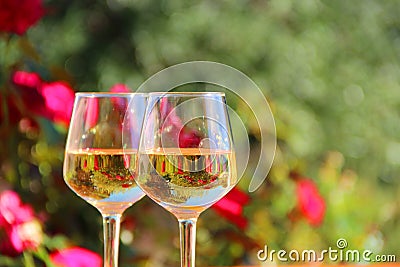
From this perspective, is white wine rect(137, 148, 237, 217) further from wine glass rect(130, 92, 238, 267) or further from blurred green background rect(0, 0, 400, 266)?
blurred green background rect(0, 0, 400, 266)

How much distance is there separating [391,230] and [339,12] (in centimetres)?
111

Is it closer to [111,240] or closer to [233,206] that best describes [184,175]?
[111,240]

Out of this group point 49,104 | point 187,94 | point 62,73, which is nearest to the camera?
point 187,94

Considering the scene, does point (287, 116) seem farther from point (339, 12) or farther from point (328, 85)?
point (339, 12)

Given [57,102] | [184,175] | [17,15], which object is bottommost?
[184,175]

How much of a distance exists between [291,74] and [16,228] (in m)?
2.30

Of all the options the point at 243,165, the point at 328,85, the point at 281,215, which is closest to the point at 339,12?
the point at 328,85

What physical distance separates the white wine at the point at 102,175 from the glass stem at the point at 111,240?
0.03 m

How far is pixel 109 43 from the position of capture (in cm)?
334

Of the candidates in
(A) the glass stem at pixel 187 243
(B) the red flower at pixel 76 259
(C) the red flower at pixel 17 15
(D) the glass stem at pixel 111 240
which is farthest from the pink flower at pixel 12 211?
(A) the glass stem at pixel 187 243

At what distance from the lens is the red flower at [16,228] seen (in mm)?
1436

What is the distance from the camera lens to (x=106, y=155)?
1029 millimetres

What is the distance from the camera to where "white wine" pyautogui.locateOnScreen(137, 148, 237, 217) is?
912 millimetres

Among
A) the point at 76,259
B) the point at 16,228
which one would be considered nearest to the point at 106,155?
the point at 76,259
